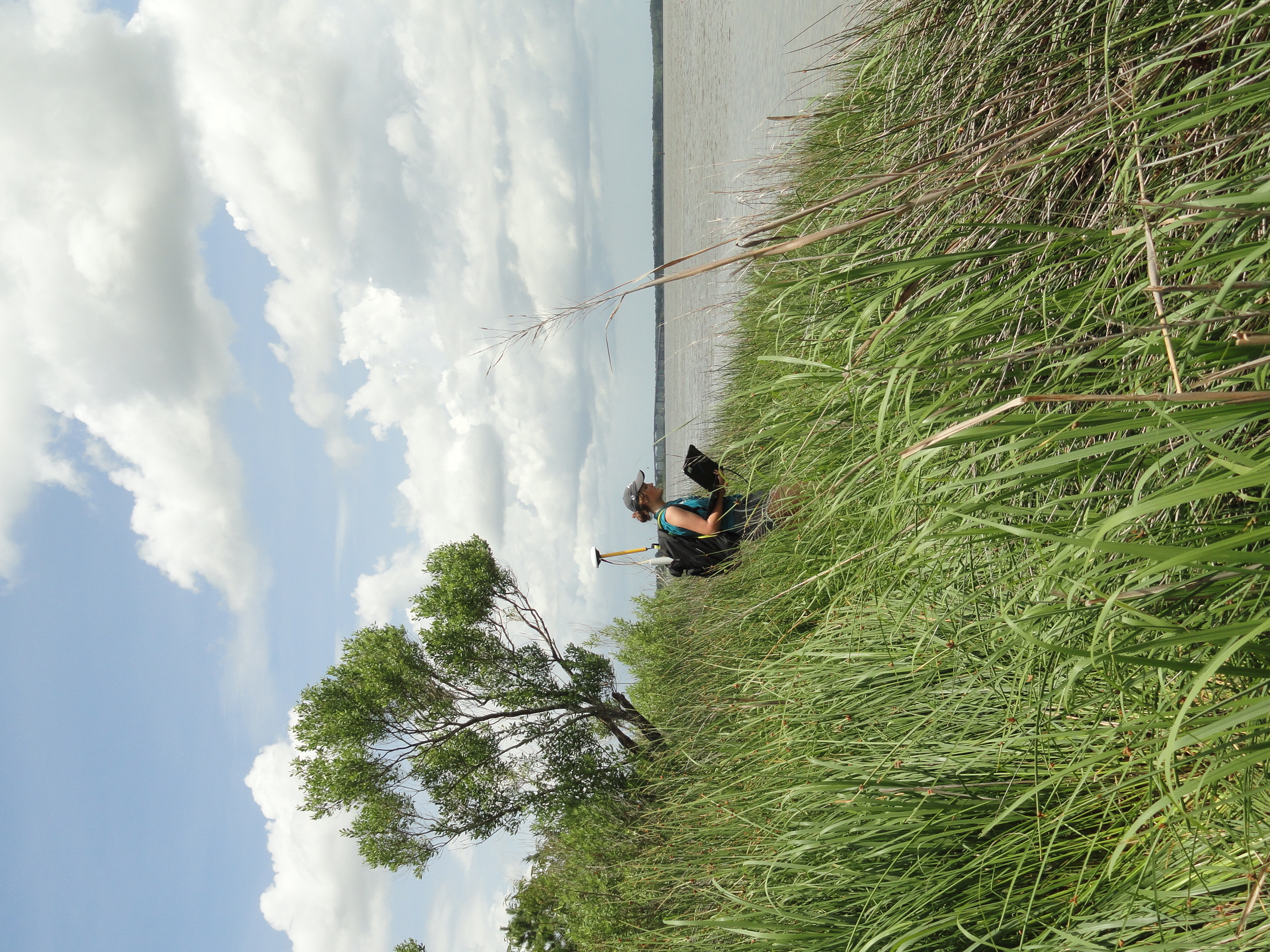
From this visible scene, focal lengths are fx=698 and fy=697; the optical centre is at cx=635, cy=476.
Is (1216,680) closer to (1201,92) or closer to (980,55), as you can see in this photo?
(1201,92)

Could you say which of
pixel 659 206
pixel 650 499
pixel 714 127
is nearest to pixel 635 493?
pixel 650 499

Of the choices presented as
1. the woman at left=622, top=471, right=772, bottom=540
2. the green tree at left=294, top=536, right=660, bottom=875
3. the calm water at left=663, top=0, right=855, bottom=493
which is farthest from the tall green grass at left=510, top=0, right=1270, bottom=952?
the green tree at left=294, top=536, right=660, bottom=875

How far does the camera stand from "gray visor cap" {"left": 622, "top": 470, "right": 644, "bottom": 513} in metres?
4.88

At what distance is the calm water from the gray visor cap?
682 millimetres

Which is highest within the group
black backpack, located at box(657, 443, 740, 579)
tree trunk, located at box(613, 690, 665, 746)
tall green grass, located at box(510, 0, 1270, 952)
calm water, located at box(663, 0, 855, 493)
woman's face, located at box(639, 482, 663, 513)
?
calm water, located at box(663, 0, 855, 493)

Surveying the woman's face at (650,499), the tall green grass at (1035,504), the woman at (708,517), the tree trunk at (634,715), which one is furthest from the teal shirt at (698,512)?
the tree trunk at (634,715)

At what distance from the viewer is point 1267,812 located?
1.18m

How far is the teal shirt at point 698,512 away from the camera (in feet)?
13.6

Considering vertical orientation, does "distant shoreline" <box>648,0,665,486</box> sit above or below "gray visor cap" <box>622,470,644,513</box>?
above

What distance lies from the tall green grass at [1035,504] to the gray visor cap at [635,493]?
2.63 m

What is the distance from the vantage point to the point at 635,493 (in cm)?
494

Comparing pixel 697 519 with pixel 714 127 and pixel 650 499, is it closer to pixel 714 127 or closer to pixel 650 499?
pixel 650 499

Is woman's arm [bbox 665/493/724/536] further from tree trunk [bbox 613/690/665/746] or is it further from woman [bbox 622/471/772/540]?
tree trunk [bbox 613/690/665/746]

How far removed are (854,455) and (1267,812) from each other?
3.42 feet
